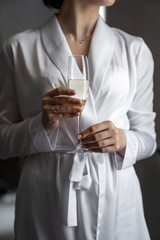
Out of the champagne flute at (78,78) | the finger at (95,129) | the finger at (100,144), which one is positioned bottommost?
the finger at (100,144)

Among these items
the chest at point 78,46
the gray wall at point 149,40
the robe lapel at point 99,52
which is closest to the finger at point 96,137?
the robe lapel at point 99,52

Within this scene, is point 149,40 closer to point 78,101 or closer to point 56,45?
point 56,45

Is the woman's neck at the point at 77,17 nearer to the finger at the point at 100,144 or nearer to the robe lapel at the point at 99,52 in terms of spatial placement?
the robe lapel at the point at 99,52

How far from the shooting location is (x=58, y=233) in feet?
4.52

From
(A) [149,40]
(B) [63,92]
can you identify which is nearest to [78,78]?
(B) [63,92]

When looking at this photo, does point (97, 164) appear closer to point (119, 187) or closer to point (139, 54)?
Result: point (119, 187)

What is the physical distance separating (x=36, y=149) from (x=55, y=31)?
→ 51 centimetres

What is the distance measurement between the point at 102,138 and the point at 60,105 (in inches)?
8.1

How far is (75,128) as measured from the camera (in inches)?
53.9

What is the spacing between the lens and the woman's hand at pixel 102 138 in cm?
123

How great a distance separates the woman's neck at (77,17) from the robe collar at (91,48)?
0.14ft

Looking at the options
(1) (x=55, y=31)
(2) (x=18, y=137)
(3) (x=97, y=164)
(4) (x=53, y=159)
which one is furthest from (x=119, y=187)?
(1) (x=55, y=31)

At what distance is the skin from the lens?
115 cm

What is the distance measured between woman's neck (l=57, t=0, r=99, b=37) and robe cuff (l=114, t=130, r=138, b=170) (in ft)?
1.63
